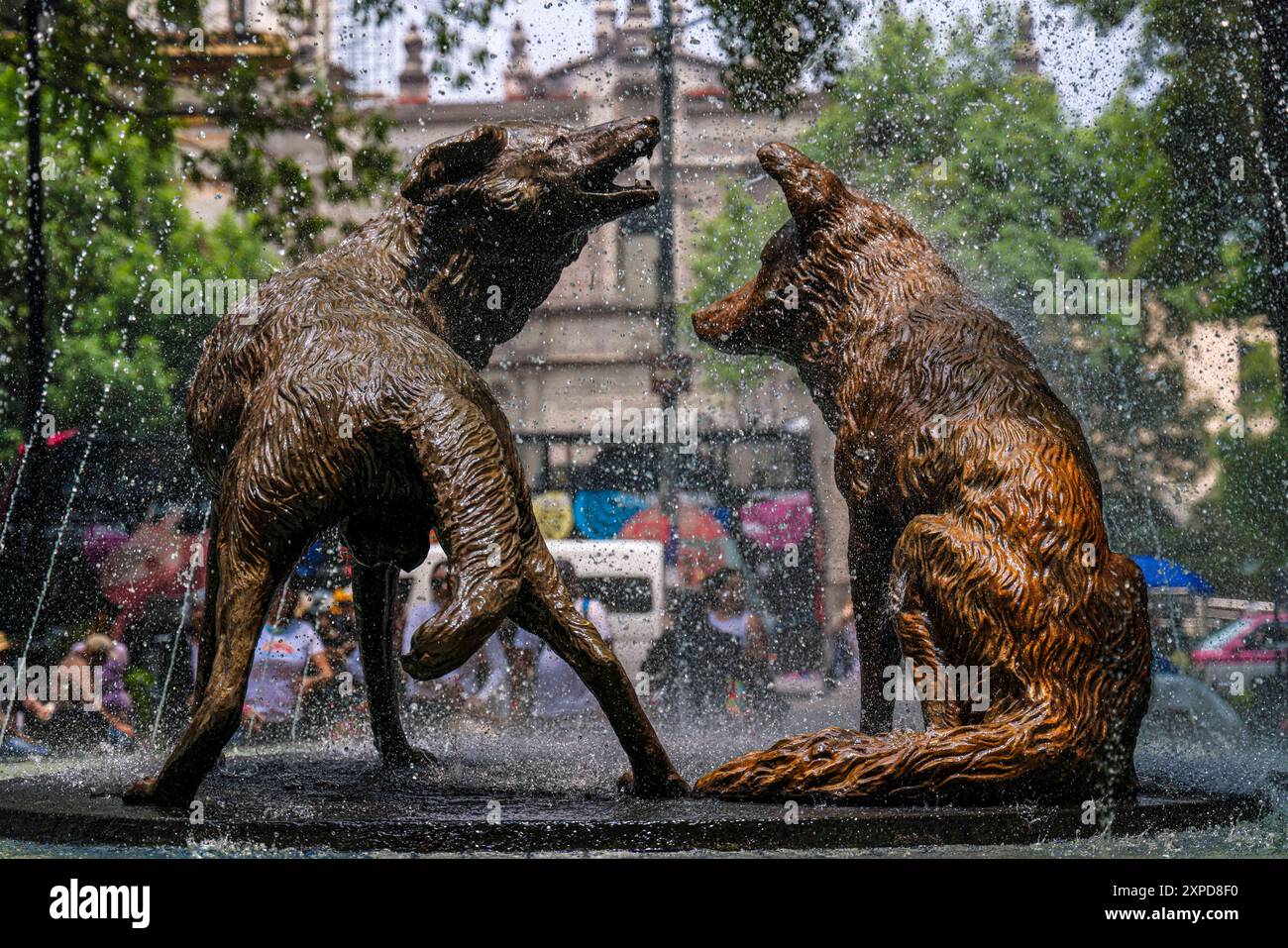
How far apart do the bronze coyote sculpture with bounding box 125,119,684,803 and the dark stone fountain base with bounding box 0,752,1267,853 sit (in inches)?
11.1

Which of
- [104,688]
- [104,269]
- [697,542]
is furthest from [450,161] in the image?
[104,269]

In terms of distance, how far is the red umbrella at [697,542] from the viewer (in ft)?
52.3

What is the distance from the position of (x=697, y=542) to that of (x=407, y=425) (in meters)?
12.1

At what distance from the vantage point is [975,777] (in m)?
4.36

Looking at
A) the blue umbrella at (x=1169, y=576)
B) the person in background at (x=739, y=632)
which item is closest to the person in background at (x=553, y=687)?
the person in background at (x=739, y=632)

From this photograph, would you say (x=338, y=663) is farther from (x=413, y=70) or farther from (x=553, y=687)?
(x=413, y=70)

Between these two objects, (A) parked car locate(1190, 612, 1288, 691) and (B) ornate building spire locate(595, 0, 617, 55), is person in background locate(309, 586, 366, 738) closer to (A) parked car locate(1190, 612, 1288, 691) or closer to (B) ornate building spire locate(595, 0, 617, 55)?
(B) ornate building spire locate(595, 0, 617, 55)

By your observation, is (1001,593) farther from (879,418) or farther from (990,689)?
(879,418)

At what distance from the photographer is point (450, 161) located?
5.56 meters

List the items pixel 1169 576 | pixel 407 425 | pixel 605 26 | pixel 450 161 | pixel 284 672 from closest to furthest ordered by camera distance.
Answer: pixel 407 425, pixel 450 161, pixel 284 672, pixel 1169 576, pixel 605 26

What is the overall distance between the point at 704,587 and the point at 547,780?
9.41m

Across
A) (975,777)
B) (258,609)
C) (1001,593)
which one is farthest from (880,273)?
(258,609)

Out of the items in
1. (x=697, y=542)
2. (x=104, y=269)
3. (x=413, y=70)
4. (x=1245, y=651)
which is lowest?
(x=1245, y=651)

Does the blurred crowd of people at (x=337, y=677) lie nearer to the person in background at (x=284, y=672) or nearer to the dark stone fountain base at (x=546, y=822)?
the person in background at (x=284, y=672)
